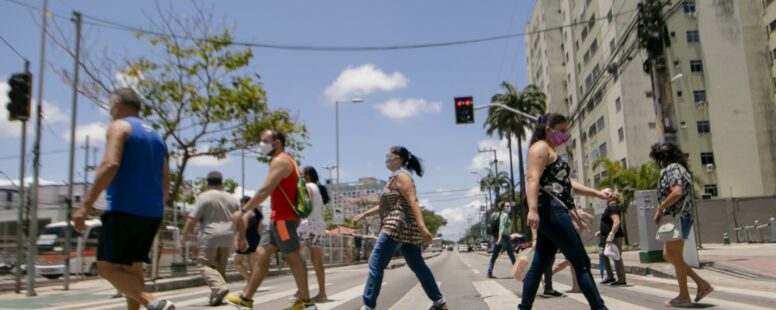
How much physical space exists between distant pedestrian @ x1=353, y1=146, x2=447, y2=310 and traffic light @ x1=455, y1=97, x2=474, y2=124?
602 inches

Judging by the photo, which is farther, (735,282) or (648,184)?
(648,184)

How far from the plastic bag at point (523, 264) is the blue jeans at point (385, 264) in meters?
0.82

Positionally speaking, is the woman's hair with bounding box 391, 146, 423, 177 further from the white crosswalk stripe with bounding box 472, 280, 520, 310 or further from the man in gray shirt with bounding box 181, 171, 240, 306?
the man in gray shirt with bounding box 181, 171, 240, 306

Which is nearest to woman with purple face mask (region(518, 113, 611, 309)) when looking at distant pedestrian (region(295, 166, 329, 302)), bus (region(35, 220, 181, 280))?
distant pedestrian (region(295, 166, 329, 302))

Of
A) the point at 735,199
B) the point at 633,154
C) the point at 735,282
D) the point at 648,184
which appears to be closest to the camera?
the point at 735,282

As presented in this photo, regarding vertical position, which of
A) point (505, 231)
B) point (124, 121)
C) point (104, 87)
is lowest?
point (505, 231)

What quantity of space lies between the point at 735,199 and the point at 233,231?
4014 cm

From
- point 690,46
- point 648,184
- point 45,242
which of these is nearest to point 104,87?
point 45,242

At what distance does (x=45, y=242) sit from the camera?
67.2ft

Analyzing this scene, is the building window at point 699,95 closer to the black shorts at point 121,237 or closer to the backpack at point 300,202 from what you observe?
the backpack at point 300,202

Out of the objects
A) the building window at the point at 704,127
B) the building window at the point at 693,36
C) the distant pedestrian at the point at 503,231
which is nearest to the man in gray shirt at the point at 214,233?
the distant pedestrian at the point at 503,231

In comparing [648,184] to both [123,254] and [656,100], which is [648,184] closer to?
[656,100]

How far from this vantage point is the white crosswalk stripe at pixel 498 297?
6.50 m

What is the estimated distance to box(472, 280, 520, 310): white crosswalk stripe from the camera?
650 cm
